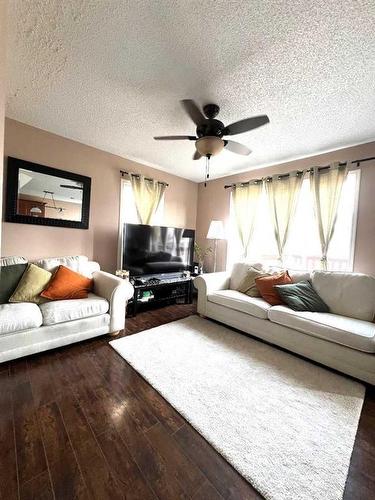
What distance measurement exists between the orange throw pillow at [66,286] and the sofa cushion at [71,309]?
9cm

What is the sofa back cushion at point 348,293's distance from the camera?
225 cm

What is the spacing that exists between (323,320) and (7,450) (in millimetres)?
2492

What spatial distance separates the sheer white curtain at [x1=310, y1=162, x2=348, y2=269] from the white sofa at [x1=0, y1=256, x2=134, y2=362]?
2.66 meters

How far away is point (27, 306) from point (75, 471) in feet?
4.73

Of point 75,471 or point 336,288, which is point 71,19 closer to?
point 75,471

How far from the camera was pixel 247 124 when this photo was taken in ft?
6.05

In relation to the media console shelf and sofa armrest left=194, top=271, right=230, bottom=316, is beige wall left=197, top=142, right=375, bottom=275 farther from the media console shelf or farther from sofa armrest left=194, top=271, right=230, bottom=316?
the media console shelf

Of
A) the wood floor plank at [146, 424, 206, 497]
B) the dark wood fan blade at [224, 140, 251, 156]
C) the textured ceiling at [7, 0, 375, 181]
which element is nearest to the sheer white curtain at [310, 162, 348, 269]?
the textured ceiling at [7, 0, 375, 181]

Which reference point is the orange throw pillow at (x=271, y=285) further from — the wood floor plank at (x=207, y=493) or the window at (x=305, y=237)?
the wood floor plank at (x=207, y=493)

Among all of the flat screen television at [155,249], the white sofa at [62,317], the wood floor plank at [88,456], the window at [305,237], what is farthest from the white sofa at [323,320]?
the wood floor plank at [88,456]

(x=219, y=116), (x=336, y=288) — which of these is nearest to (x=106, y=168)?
(x=219, y=116)

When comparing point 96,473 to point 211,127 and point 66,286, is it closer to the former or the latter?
point 66,286

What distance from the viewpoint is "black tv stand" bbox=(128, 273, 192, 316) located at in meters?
3.13

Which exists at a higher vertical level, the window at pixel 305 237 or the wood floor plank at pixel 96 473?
the window at pixel 305 237
